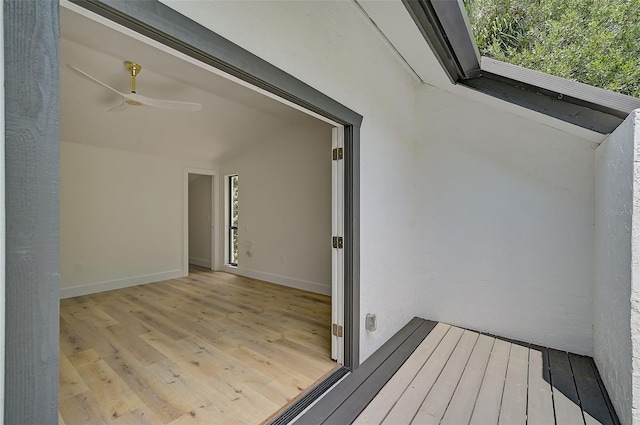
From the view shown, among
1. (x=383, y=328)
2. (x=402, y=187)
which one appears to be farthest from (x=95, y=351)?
(x=402, y=187)

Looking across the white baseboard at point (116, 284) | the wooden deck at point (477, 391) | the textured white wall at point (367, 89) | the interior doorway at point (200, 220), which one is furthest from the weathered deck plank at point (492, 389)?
the interior doorway at point (200, 220)

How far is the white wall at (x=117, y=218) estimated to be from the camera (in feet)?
13.3

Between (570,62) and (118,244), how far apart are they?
21.0ft

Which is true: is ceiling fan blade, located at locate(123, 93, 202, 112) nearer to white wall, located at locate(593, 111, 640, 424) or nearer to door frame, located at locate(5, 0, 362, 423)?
door frame, located at locate(5, 0, 362, 423)

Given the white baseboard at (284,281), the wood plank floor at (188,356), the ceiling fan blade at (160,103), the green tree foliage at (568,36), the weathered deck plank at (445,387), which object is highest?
the green tree foliage at (568,36)

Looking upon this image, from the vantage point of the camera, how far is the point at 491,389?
196 centimetres

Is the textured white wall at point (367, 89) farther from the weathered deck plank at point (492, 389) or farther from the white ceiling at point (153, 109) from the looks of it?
the white ceiling at point (153, 109)

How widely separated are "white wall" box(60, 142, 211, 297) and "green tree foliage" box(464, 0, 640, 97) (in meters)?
5.00

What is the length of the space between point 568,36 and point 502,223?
2.11 metres

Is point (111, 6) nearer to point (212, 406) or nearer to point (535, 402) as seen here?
point (212, 406)

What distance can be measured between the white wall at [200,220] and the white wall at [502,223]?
15.8 ft

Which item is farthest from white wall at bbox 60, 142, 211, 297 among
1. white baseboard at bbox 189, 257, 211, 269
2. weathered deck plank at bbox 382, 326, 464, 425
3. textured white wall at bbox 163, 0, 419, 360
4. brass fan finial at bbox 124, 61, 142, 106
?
weathered deck plank at bbox 382, 326, 464, 425

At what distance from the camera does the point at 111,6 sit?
0.92m

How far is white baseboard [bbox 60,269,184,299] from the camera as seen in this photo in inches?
159
